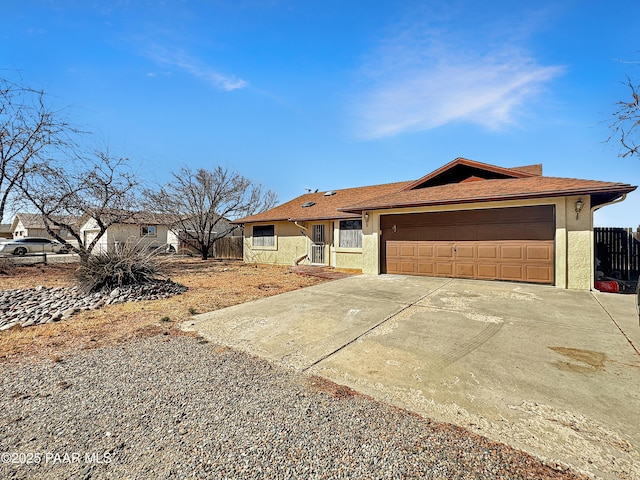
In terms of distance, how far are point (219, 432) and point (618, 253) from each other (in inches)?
525

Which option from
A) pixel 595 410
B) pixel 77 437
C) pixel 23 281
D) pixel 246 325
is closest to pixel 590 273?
pixel 595 410

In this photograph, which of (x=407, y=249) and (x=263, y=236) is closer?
(x=407, y=249)

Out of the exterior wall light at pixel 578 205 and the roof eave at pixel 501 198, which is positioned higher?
the roof eave at pixel 501 198

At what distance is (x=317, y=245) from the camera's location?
14094 millimetres

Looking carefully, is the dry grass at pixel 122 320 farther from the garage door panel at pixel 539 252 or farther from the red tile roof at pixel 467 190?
the garage door panel at pixel 539 252

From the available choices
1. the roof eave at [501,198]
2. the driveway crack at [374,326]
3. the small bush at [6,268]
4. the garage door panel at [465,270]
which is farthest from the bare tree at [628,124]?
the small bush at [6,268]

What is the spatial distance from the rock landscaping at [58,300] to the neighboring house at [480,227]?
7051mm

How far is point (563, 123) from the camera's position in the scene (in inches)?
362

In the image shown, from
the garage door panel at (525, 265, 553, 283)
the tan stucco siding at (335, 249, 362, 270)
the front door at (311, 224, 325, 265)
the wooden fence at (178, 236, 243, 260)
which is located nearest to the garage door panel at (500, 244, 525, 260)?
the garage door panel at (525, 265, 553, 283)

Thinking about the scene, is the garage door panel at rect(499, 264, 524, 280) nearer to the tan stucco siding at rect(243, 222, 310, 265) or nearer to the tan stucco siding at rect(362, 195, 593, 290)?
the tan stucco siding at rect(362, 195, 593, 290)

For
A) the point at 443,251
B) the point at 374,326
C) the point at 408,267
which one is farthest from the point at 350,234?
the point at 374,326

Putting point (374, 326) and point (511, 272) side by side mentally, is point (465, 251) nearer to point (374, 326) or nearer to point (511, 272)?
point (511, 272)

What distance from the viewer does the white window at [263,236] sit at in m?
16.0

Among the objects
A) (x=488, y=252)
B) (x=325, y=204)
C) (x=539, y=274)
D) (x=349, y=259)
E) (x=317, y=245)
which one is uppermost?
(x=325, y=204)
